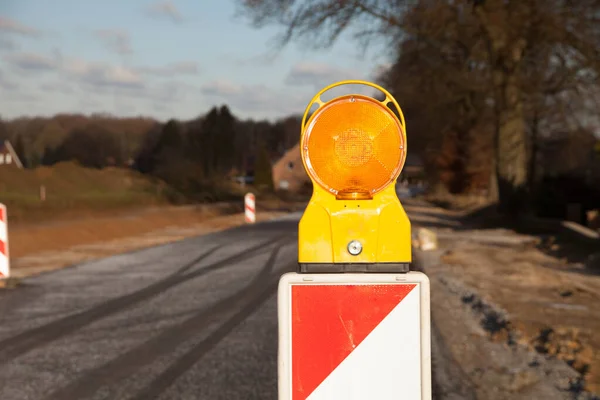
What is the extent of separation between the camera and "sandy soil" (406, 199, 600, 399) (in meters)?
5.55

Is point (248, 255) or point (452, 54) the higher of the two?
point (452, 54)

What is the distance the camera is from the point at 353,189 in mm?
2596

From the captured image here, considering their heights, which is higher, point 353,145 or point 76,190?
point 353,145

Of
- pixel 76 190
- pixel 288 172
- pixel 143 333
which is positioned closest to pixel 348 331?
pixel 143 333

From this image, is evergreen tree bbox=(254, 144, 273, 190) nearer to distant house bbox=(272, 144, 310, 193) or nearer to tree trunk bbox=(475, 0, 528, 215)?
distant house bbox=(272, 144, 310, 193)

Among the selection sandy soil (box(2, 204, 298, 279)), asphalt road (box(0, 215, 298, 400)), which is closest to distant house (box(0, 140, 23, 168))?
sandy soil (box(2, 204, 298, 279))

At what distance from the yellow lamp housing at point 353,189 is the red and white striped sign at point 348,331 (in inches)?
4.1

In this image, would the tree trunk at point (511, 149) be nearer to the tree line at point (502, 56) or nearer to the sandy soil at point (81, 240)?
the tree line at point (502, 56)

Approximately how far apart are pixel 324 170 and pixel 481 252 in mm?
14166

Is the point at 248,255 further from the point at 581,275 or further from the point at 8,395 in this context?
the point at 8,395

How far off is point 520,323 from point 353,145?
565cm

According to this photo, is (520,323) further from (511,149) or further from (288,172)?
(288,172)

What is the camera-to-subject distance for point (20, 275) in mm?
12344

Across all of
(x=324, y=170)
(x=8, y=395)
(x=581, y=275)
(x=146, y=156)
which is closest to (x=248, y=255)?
(x=581, y=275)
